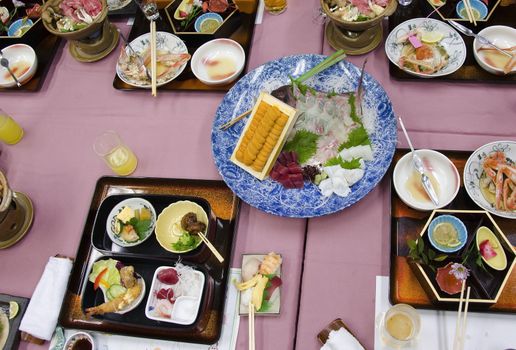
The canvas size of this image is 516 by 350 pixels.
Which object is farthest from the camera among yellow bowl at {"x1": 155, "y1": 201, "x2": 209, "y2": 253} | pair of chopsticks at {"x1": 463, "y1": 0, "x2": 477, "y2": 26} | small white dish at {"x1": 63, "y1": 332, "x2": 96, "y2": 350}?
pair of chopsticks at {"x1": 463, "y1": 0, "x2": 477, "y2": 26}

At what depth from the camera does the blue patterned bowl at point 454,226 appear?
158cm

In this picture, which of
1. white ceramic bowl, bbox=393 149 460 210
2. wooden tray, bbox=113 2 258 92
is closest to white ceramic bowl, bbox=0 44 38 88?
wooden tray, bbox=113 2 258 92

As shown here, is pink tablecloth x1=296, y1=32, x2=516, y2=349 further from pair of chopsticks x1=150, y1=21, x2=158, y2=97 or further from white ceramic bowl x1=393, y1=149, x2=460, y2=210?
pair of chopsticks x1=150, y1=21, x2=158, y2=97

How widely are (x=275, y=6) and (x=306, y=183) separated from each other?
1.13m

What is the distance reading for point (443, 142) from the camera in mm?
1920

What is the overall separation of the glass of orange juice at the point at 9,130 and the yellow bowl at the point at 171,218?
1.06m

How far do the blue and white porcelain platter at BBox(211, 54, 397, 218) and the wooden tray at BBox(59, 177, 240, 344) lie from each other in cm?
12

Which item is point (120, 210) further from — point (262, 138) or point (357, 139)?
point (357, 139)

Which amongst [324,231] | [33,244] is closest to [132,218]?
[33,244]

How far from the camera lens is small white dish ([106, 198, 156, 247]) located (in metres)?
1.85

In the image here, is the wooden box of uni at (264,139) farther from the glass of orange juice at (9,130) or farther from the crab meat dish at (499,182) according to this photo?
the glass of orange juice at (9,130)

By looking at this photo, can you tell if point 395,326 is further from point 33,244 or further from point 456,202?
point 33,244

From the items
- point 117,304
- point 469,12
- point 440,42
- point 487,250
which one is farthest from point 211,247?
point 469,12

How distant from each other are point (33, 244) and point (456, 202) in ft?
6.29
